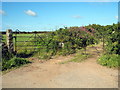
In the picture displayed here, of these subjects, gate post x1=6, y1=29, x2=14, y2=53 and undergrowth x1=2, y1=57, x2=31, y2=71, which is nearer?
undergrowth x1=2, y1=57, x2=31, y2=71

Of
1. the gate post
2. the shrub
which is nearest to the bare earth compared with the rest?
the shrub

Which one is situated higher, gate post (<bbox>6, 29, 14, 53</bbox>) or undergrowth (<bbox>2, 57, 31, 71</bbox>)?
gate post (<bbox>6, 29, 14, 53</bbox>)

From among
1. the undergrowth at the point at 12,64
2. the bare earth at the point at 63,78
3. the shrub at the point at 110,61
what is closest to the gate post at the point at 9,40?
the undergrowth at the point at 12,64

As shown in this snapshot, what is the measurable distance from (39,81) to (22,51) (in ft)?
19.1

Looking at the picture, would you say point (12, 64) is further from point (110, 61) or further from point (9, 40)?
point (110, 61)

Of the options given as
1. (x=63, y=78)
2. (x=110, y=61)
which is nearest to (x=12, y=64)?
(x=63, y=78)

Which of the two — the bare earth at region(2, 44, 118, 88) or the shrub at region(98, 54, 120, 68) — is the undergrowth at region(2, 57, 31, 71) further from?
the shrub at region(98, 54, 120, 68)

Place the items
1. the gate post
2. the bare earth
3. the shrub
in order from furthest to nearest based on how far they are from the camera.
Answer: the gate post → the shrub → the bare earth

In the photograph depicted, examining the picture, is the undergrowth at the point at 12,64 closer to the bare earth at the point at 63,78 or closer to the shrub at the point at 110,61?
the bare earth at the point at 63,78

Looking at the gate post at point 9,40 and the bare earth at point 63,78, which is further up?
the gate post at point 9,40

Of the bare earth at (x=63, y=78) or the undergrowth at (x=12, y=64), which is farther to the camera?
the undergrowth at (x=12, y=64)

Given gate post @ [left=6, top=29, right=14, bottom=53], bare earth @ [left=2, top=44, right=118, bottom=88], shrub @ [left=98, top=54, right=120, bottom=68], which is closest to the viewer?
bare earth @ [left=2, top=44, right=118, bottom=88]

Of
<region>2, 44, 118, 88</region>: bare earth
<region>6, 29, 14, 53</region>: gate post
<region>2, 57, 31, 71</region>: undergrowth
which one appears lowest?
<region>2, 44, 118, 88</region>: bare earth

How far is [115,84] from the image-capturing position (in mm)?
5293
